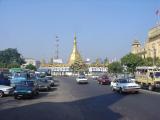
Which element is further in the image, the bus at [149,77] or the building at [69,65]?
the building at [69,65]

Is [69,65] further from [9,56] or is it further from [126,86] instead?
[126,86]

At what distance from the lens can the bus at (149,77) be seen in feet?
127

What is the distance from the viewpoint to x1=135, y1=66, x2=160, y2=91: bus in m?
38.6

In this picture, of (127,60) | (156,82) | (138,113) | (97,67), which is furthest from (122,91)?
(97,67)

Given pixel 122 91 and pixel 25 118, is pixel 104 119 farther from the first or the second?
pixel 122 91

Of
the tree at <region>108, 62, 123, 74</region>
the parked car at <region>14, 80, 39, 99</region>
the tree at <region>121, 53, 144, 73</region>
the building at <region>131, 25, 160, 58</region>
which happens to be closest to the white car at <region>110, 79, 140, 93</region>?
the parked car at <region>14, 80, 39, 99</region>

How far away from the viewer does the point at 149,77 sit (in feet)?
132

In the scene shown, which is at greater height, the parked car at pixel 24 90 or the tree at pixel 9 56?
the tree at pixel 9 56

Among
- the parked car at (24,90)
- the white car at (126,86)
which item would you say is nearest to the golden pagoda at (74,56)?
the white car at (126,86)

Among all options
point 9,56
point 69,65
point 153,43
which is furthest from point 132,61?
point 9,56

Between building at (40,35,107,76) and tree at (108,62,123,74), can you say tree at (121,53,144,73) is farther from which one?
building at (40,35,107,76)

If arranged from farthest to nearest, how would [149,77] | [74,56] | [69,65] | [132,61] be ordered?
[69,65]
[74,56]
[132,61]
[149,77]

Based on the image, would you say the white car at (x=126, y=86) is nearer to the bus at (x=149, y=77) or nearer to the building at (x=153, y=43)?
the bus at (x=149, y=77)

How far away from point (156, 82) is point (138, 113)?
21079mm
